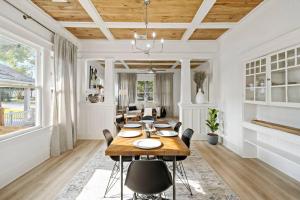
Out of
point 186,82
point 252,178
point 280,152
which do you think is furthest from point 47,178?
point 186,82

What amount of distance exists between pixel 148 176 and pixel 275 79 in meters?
2.58

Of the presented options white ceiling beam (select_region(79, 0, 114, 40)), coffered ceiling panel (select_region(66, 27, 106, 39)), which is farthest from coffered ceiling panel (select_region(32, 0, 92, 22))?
coffered ceiling panel (select_region(66, 27, 106, 39))

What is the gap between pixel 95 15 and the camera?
11.4ft

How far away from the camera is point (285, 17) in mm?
2771

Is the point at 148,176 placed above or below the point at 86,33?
below

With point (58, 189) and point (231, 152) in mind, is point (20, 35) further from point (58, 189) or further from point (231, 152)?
point (231, 152)

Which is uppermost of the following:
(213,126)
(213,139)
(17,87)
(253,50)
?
(253,50)

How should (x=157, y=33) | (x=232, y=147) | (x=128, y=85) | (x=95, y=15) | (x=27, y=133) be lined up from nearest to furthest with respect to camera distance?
1. (x=27, y=133)
2. (x=95, y=15)
3. (x=232, y=147)
4. (x=157, y=33)
5. (x=128, y=85)

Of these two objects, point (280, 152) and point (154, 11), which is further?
point (154, 11)

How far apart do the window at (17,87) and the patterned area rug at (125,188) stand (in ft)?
4.30

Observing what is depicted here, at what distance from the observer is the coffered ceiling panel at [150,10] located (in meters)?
3.04

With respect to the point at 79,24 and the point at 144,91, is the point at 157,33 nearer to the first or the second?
the point at 79,24

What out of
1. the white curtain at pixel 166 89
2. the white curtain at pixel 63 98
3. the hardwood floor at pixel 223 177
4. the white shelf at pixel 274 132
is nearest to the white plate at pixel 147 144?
the hardwood floor at pixel 223 177

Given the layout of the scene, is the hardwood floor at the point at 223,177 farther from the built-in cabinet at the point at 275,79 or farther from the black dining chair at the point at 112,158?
the built-in cabinet at the point at 275,79
